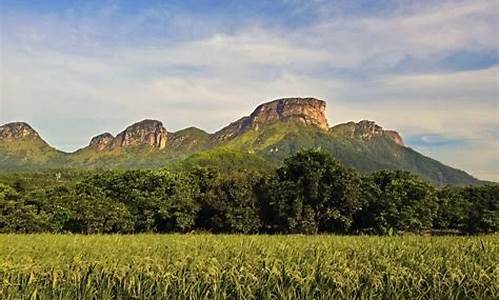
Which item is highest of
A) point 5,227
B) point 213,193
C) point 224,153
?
point 224,153

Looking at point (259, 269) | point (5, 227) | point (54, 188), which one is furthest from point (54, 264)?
point (54, 188)

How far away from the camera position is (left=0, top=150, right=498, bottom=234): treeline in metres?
32.1

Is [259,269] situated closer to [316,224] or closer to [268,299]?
[268,299]

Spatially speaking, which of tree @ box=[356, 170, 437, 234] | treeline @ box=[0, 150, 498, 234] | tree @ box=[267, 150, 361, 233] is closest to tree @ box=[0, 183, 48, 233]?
treeline @ box=[0, 150, 498, 234]

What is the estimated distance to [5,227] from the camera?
32438 millimetres

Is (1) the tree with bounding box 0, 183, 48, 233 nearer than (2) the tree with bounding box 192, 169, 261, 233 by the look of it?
No

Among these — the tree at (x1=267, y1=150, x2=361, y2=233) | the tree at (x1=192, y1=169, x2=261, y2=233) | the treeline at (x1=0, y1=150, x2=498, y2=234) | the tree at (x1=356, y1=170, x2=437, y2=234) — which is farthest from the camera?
the tree at (x1=192, y1=169, x2=261, y2=233)

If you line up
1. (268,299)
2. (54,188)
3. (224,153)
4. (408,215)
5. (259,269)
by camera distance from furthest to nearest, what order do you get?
(224,153) → (54,188) → (408,215) → (259,269) → (268,299)

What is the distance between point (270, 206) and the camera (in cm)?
3297

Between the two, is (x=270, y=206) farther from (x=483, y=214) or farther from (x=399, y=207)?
(x=483, y=214)

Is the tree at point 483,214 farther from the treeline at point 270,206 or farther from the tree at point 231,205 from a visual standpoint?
the tree at point 231,205

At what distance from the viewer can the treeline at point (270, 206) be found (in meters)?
32.1

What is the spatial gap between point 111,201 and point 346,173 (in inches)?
590

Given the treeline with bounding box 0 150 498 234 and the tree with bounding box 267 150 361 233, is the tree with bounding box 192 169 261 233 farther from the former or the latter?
the tree with bounding box 267 150 361 233
